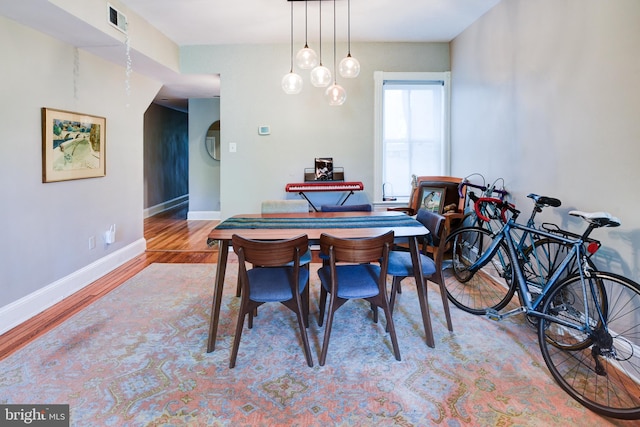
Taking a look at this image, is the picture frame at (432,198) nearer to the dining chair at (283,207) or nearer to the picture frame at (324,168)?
the picture frame at (324,168)

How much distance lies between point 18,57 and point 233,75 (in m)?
2.37

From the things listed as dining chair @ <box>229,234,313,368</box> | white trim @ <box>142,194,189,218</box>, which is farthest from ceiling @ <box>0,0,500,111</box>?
white trim @ <box>142,194,189,218</box>

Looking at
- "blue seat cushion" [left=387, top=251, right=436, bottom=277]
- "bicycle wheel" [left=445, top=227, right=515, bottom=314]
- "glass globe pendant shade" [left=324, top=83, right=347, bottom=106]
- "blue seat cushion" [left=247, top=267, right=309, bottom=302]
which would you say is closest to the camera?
"blue seat cushion" [left=247, top=267, right=309, bottom=302]

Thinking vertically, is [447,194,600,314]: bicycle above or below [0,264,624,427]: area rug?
above

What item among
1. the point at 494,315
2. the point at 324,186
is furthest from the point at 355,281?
the point at 324,186

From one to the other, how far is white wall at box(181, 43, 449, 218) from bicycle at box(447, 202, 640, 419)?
114 inches

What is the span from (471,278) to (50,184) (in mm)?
3776

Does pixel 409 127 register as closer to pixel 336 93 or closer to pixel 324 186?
pixel 324 186

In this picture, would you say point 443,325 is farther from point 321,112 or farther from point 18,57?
point 18,57

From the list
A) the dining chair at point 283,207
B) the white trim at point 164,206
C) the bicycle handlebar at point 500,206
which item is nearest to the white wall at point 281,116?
the dining chair at point 283,207

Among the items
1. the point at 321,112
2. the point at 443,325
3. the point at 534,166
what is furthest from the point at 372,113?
the point at 443,325

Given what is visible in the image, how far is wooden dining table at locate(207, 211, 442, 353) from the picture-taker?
95.2 inches

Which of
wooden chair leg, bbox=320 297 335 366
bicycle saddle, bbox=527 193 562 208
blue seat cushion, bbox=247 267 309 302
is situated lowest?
wooden chair leg, bbox=320 297 335 366

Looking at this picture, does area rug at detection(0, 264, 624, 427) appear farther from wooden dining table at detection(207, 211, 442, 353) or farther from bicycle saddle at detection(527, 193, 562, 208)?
bicycle saddle at detection(527, 193, 562, 208)
